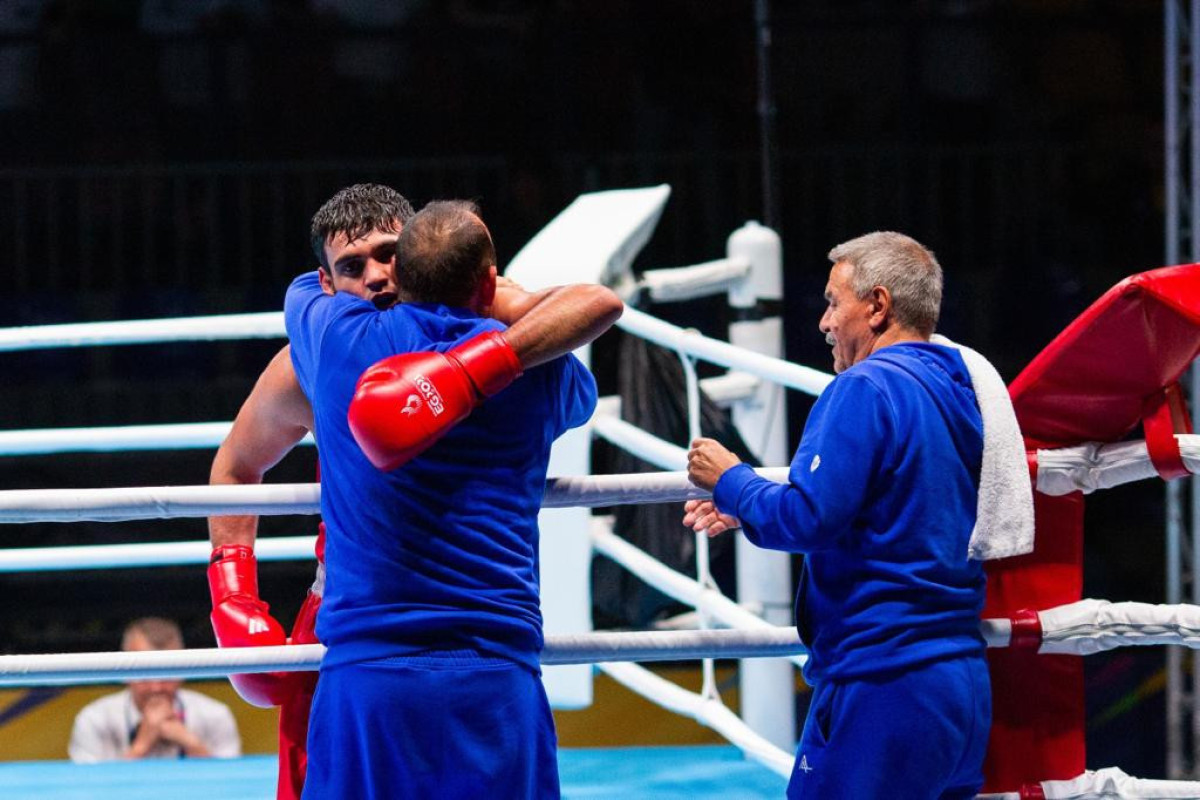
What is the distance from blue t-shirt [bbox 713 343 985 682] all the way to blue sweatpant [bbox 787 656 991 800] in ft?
0.07

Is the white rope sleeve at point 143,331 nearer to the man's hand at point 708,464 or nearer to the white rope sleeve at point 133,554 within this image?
the white rope sleeve at point 133,554

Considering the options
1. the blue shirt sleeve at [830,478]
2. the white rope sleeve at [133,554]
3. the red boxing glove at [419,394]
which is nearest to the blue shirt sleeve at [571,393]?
the red boxing glove at [419,394]

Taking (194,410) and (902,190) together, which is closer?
(194,410)

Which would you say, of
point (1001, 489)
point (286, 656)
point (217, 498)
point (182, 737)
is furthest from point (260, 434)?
point (182, 737)

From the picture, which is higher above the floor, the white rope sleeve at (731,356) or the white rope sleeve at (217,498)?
the white rope sleeve at (731,356)

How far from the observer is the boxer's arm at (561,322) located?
1.50 meters

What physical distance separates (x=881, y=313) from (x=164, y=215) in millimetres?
4920

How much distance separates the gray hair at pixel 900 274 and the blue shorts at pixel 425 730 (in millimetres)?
556

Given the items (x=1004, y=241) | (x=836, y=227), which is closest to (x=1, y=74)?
(x=836, y=227)

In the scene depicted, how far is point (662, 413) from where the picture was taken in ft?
10.0

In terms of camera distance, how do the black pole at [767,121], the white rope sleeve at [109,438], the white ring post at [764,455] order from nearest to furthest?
the white rope sleeve at [109,438] → the white ring post at [764,455] → the black pole at [767,121]

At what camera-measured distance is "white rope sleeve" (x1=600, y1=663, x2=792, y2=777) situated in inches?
91.5

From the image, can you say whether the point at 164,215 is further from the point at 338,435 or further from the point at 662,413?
the point at 338,435

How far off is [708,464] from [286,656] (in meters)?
0.52
